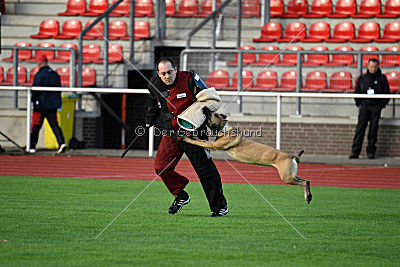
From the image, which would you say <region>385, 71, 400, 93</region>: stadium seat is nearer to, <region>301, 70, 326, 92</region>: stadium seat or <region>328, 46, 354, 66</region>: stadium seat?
<region>328, 46, 354, 66</region>: stadium seat

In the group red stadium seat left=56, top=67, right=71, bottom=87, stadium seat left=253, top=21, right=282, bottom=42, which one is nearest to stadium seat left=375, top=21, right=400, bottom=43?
stadium seat left=253, top=21, right=282, bottom=42

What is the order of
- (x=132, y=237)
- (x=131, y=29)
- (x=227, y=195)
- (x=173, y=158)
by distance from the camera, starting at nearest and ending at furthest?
(x=132, y=237) → (x=173, y=158) → (x=227, y=195) → (x=131, y=29)

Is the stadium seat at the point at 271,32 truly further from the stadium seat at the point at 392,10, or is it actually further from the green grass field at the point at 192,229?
the green grass field at the point at 192,229

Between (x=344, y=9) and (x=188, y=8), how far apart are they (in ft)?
13.9

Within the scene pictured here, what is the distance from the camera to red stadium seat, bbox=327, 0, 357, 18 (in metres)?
21.4

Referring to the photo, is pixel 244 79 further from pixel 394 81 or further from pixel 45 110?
pixel 45 110

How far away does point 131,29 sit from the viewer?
21312 millimetres

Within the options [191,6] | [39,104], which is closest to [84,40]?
[191,6]

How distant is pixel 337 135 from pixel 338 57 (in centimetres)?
213

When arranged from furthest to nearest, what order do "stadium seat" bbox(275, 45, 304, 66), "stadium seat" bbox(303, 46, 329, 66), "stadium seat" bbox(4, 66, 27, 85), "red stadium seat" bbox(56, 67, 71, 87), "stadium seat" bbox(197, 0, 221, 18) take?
1. "stadium seat" bbox(197, 0, 221, 18)
2. "red stadium seat" bbox(56, 67, 71, 87)
3. "stadium seat" bbox(4, 66, 27, 85)
4. "stadium seat" bbox(275, 45, 304, 66)
5. "stadium seat" bbox(303, 46, 329, 66)

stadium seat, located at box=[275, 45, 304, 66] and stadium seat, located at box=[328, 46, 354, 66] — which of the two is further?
stadium seat, located at box=[275, 45, 304, 66]

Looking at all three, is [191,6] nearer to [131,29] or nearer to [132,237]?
[131,29]

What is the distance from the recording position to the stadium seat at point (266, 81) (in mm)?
18984

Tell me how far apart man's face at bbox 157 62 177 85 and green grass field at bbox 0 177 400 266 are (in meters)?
1.49
